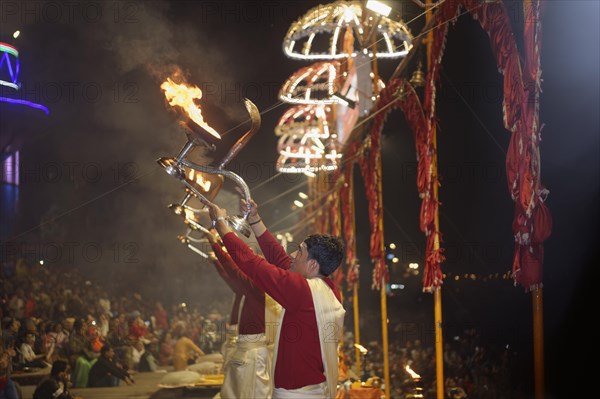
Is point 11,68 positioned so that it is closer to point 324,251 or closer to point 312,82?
point 312,82

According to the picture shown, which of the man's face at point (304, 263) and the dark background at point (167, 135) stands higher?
the dark background at point (167, 135)

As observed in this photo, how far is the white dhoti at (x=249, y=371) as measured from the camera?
25.5 feet

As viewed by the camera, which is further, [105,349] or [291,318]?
[105,349]

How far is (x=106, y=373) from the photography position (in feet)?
39.6

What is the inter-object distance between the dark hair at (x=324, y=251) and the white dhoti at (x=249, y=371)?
131 inches

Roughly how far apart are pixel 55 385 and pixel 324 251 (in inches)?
260

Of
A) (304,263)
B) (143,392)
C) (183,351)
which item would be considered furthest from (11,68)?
(304,263)

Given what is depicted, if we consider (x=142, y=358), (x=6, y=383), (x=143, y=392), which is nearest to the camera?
(x=6, y=383)

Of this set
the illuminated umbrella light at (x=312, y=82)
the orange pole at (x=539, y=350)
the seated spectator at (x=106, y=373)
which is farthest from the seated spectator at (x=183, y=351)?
the orange pole at (x=539, y=350)

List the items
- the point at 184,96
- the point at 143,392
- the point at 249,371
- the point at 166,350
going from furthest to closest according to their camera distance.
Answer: the point at 166,350 → the point at 143,392 → the point at 249,371 → the point at 184,96

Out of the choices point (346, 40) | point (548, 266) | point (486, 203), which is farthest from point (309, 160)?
point (548, 266)

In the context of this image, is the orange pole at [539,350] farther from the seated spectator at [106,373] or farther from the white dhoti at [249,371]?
the seated spectator at [106,373]

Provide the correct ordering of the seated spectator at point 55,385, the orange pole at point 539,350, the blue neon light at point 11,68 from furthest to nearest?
the blue neon light at point 11,68 → the seated spectator at point 55,385 → the orange pole at point 539,350

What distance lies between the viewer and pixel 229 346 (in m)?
10.1
